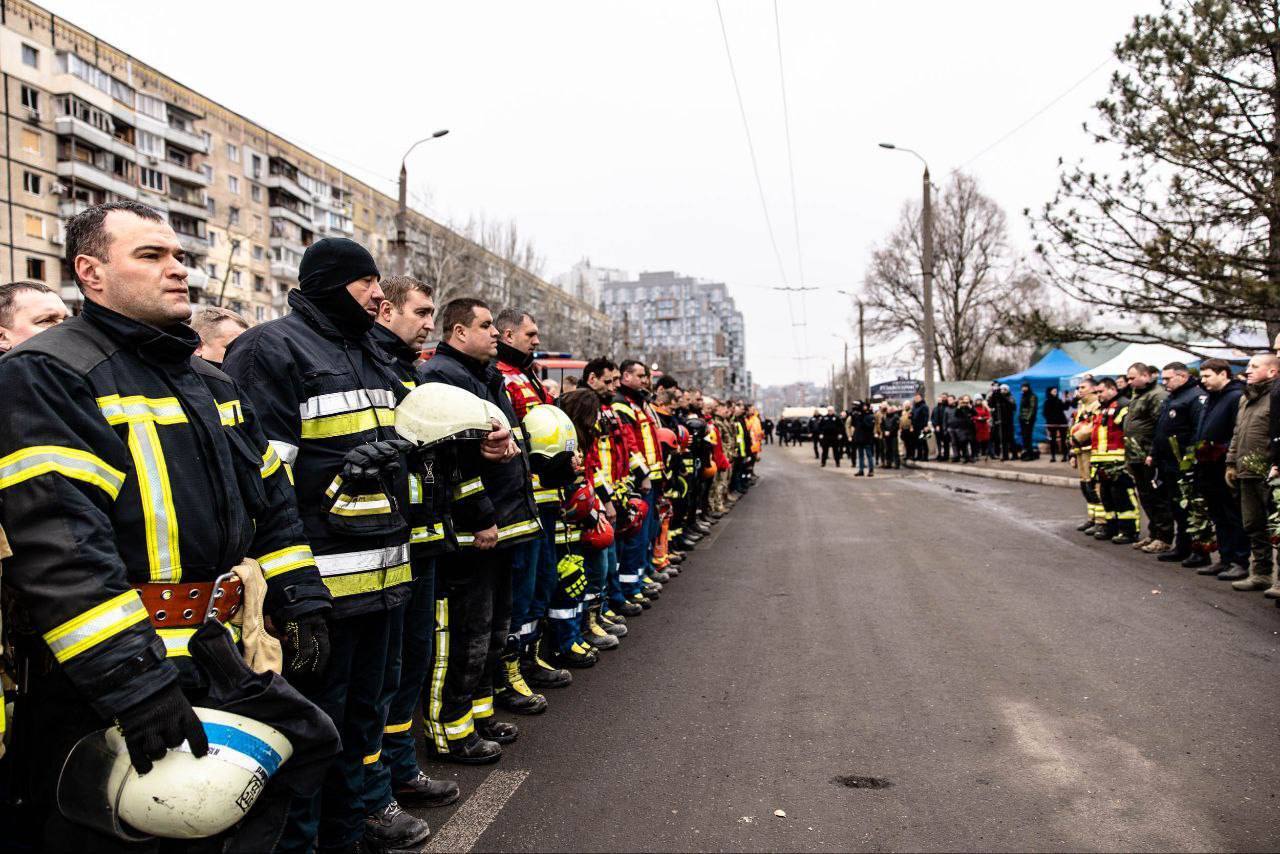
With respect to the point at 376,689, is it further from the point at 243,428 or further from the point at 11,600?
the point at 11,600

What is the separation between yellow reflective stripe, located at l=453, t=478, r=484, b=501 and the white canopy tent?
22.1 m

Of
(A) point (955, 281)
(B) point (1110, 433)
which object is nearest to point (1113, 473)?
(B) point (1110, 433)

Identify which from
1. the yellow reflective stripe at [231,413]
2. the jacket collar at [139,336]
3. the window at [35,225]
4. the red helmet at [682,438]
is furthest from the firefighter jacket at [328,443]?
the window at [35,225]

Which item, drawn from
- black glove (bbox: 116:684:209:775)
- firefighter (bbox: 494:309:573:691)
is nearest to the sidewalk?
firefighter (bbox: 494:309:573:691)

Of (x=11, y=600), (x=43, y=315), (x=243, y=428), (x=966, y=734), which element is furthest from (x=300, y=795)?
(x=966, y=734)

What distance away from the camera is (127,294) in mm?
2449

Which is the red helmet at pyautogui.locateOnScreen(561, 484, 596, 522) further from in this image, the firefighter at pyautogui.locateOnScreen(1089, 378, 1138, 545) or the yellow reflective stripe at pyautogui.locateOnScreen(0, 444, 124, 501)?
the firefighter at pyautogui.locateOnScreen(1089, 378, 1138, 545)

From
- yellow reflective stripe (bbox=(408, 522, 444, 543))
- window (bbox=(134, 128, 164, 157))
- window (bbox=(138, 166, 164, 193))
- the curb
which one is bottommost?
the curb

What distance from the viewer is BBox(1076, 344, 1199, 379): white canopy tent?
22.4 m

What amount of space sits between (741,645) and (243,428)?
14.4 feet

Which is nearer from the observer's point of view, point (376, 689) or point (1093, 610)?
point (376, 689)

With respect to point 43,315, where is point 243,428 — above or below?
below

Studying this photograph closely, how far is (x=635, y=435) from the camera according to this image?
7852mm

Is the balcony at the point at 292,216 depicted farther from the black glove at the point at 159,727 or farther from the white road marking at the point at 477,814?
the black glove at the point at 159,727
